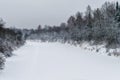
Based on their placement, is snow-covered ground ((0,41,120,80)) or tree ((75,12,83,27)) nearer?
snow-covered ground ((0,41,120,80))

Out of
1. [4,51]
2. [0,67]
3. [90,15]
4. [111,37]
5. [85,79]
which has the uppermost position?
[90,15]

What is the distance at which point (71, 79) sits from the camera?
10.0 metres

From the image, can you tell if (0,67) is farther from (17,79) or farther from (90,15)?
(90,15)

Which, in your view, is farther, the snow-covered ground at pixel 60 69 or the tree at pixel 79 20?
the tree at pixel 79 20

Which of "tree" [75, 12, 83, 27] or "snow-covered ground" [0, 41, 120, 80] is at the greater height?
"tree" [75, 12, 83, 27]

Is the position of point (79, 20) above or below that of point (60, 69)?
above

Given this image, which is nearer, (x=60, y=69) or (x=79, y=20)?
(x=60, y=69)

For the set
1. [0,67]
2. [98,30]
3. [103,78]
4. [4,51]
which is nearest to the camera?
[103,78]

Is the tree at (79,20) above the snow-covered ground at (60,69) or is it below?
above

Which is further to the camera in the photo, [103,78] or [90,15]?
[90,15]

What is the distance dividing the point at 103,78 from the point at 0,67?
581cm

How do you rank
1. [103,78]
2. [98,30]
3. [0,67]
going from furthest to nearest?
[98,30] → [0,67] → [103,78]

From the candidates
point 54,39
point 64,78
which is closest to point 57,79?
point 64,78

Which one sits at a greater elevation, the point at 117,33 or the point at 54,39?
the point at 54,39
